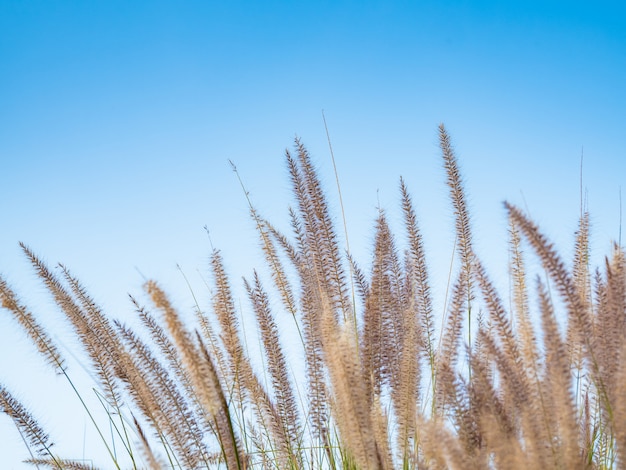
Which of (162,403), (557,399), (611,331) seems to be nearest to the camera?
(557,399)

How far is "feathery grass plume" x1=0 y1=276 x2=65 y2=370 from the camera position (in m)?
3.55

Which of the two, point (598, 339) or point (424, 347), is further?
point (424, 347)

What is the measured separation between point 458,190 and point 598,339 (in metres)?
1.26

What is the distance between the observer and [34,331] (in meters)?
3.59

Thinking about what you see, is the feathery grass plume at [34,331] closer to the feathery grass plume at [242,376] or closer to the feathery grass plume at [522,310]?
the feathery grass plume at [242,376]

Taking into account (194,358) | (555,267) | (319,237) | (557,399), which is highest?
(319,237)

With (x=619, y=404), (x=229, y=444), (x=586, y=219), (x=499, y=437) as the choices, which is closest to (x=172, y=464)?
(x=229, y=444)

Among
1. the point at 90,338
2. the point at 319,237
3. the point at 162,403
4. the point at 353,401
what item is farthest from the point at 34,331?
the point at 353,401

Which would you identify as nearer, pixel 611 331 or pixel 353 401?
pixel 353 401

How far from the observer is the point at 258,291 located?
359 cm

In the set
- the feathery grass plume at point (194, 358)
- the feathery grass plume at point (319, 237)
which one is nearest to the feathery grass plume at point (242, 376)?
the feathery grass plume at point (319, 237)

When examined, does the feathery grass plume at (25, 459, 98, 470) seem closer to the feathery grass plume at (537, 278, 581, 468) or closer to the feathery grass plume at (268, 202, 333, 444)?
the feathery grass plume at (268, 202, 333, 444)

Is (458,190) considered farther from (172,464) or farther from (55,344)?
(55,344)

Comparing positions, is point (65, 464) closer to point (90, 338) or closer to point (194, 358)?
point (90, 338)
